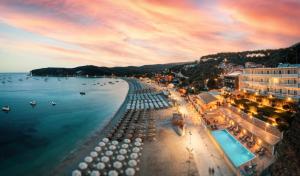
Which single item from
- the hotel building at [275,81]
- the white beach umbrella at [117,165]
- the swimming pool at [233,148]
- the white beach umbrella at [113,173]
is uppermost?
the hotel building at [275,81]

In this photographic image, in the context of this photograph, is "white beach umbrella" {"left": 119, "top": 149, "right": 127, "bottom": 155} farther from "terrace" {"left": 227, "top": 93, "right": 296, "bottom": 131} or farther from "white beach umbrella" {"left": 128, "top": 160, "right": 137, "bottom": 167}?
"terrace" {"left": 227, "top": 93, "right": 296, "bottom": 131}

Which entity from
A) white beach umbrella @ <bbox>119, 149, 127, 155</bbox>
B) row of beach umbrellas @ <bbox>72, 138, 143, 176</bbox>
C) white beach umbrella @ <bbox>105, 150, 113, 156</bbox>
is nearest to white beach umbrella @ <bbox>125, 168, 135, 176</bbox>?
row of beach umbrellas @ <bbox>72, 138, 143, 176</bbox>

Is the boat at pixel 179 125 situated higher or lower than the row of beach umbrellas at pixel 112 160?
higher

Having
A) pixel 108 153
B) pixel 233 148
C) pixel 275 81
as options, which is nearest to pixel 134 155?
pixel 108 153

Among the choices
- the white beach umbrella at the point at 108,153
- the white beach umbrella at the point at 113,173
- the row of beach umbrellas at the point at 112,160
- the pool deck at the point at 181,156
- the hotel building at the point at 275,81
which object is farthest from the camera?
the hotel building at the point at 275,81

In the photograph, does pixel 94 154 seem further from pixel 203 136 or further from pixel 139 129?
pixel 203 136

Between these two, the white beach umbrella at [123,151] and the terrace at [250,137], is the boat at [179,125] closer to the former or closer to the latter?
the terrace at [250,137]

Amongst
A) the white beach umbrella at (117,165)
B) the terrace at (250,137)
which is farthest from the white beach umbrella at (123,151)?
the terrace at (250,137)
